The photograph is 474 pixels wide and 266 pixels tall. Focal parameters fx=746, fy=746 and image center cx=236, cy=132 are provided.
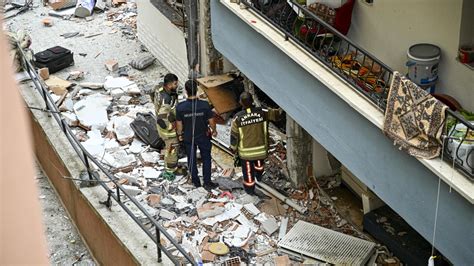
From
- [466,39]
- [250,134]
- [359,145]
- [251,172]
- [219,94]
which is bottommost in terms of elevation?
[251,172]

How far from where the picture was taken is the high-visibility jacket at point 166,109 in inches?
448

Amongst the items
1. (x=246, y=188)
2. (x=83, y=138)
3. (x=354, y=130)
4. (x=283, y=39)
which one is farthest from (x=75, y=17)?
(x=354, y=130)

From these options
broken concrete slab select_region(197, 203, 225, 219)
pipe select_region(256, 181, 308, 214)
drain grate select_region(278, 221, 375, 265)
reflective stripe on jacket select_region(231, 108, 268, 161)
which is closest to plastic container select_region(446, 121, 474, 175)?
drain grate select_region(278, 221, 375, 265)

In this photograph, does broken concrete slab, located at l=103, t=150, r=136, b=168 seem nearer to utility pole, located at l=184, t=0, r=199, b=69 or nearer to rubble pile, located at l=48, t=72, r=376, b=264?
rubble pile, located at l=48, t=72, r=376, b=264

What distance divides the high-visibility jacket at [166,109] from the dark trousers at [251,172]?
128 centimetres

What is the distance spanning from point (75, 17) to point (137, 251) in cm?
1116

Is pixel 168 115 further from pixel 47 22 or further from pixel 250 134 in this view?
pixel 47 22

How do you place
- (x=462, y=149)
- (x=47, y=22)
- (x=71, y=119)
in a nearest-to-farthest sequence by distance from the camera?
(x=462, y=149)
(x=71, y=119)
(x=47, y=22)

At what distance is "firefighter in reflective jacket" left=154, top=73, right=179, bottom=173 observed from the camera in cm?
1125

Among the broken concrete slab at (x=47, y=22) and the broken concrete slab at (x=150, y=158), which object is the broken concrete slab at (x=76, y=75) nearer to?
the broken concrete slab at (x=47, y=22)

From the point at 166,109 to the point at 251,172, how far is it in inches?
64.4

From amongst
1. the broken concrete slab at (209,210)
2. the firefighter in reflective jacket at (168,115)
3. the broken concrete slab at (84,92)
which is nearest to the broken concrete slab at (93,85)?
the broken concrete slab at (84,92)

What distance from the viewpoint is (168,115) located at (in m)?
11.3

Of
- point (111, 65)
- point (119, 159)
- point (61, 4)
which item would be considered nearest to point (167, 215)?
point (119, 159)
